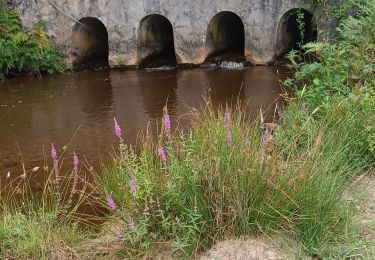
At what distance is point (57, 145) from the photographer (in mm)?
6980

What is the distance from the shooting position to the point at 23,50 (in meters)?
10.8

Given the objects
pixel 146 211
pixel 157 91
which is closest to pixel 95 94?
pixel 157 91

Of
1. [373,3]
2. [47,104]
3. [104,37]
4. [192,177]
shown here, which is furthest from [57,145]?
[104,37]

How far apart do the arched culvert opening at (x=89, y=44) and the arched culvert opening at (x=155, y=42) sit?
1051mm

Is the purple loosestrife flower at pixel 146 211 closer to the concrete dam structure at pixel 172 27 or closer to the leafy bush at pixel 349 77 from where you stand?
the leafy bush at pixel 349 77

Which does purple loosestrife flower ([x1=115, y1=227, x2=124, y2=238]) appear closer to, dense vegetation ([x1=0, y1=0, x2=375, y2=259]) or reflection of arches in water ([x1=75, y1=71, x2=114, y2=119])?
dense vegetation ([x1=0, y1=0, x2=375, y2=259])

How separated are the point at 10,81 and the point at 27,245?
26.8ft

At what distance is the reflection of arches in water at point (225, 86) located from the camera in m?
8.57

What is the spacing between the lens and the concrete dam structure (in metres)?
10.5

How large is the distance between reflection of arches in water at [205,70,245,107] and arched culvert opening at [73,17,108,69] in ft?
10.5

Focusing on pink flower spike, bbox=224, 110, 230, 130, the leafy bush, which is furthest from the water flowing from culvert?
pink flower spike, bbox=224, 110, 230, 130

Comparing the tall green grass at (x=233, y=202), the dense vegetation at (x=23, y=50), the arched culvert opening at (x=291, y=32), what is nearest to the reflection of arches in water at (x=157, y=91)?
the dense vegetation at (x=23, y=50)

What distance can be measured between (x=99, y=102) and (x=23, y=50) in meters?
2.99

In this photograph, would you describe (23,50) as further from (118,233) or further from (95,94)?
(118,233)
